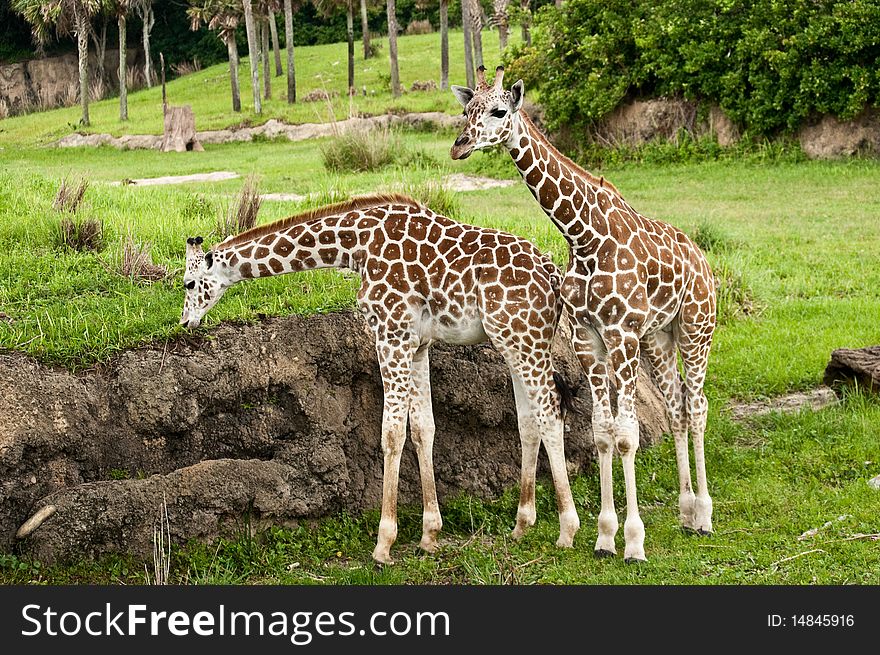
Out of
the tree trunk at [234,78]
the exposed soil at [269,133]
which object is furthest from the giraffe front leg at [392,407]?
the tree trunk at [234,78]

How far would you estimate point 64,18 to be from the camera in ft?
145

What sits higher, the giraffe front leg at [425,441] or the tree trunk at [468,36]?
the tree trunk at [468,36]

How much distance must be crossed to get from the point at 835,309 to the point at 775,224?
4.42 meters

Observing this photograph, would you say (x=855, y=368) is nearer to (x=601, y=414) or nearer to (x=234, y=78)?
(x=601, y=414)

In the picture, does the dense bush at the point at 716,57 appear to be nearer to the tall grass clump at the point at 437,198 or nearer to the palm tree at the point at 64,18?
the tall grass clump at the point at 437,198

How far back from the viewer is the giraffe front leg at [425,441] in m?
7.39

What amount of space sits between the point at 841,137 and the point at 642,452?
14088 mm

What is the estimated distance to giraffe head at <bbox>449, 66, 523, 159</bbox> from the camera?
654 centimetres

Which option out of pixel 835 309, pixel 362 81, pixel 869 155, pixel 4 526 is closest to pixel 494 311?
pixel 4 526

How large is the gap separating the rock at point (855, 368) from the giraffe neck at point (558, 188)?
3920 mm

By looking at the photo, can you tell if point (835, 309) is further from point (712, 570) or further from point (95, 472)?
point (95, 472)

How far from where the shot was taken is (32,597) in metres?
6.14

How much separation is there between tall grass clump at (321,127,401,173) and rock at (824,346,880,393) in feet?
38.5

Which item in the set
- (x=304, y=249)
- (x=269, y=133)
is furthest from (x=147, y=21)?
(x=304, y=249)
